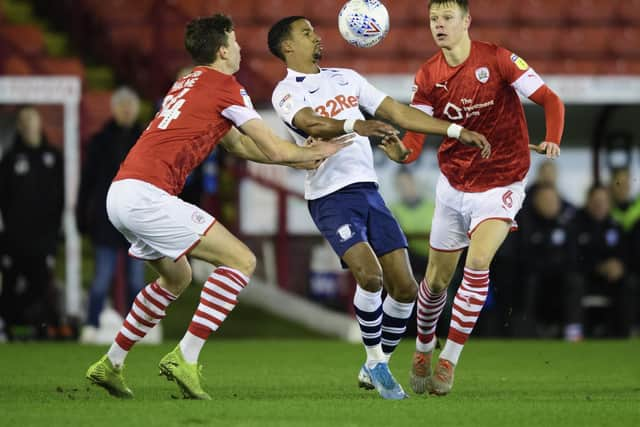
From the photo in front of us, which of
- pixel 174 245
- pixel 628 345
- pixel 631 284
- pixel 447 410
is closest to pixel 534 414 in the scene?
pixel 447 410

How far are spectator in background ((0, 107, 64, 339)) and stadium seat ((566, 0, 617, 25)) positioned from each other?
7.50 metres

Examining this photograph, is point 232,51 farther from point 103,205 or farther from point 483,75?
point 103,205

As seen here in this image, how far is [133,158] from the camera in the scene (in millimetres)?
6336

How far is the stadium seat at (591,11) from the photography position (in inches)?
630

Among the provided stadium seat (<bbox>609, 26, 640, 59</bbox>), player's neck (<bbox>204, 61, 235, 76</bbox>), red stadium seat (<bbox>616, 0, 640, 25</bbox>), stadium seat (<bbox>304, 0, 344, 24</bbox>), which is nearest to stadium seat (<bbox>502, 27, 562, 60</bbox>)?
stadium seat (<bbox>609, 26, 640, 59</bbox>)

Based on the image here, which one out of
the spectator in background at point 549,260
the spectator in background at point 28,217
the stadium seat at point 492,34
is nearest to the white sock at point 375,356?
the spectator in background at point 549,260

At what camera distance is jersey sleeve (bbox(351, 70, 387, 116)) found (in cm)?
680

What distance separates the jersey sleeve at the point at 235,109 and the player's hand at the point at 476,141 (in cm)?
104

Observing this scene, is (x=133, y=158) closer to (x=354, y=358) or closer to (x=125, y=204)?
(x=125, y=204)

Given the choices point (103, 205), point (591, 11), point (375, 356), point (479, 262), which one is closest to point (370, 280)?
point (375, 356)

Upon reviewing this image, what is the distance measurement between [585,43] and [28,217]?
7.70 meters

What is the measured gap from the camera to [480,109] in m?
6.90

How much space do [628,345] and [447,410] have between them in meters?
5.57

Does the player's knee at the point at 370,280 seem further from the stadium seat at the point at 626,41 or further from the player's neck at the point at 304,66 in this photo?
the stadium seat at the point at 626,41
